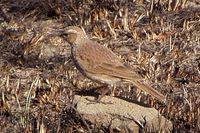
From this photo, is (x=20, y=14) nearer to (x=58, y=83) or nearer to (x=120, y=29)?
(x=120, y=29)

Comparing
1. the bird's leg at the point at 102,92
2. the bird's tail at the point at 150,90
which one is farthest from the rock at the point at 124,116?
the bird's tail at the point at 150,90

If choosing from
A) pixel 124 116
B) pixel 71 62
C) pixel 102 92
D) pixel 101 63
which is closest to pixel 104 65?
pixel 101 63

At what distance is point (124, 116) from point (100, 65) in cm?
94

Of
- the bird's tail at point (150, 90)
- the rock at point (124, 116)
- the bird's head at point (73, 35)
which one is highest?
the bird's head at point (73, 35)

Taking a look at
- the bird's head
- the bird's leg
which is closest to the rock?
the bird's leg

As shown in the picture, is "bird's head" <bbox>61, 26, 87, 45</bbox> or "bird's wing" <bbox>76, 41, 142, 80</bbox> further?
"bird's head" <bbox>61, 26, 87, 45</bbox>

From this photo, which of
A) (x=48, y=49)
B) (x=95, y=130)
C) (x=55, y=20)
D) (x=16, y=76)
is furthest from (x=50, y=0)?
(x=95, y=130)

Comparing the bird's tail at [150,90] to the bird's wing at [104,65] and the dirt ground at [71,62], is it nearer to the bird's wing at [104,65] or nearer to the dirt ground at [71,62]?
the bird's wing at [104,65]

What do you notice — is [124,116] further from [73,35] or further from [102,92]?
[73,35]

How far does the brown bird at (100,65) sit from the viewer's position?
10.3 meters

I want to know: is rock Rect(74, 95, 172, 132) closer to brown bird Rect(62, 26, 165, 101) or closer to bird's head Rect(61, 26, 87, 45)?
brown bird Rect(62, 26, 165, 101)

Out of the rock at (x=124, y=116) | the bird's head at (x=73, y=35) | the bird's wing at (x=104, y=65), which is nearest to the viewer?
the rock at (x=124, y=116)

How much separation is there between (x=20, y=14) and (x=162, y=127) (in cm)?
495

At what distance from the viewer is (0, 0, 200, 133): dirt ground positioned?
1016 centimetres
